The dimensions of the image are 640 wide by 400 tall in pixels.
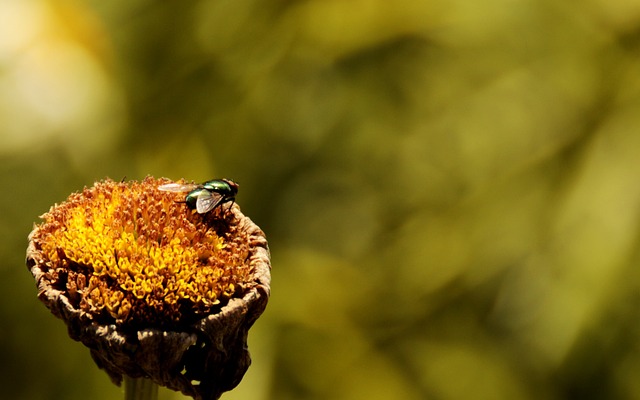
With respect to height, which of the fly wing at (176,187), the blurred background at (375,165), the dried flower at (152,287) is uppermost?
the fly wing at (176,187)

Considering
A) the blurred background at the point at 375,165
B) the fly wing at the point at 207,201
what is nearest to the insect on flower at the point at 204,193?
the fly wing at the point at 207,201

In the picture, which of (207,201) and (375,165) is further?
(375,165)

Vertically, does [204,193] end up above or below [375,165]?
above

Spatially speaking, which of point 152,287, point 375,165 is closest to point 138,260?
point 152,287

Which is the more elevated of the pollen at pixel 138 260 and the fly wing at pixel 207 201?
Result: the fly wing at pixel 207 201

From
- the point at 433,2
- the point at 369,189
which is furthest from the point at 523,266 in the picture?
the point at 433,2

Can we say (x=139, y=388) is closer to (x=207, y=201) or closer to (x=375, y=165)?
(x=207, y=201)

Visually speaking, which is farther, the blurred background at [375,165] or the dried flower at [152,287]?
the blurred background at [375,165]

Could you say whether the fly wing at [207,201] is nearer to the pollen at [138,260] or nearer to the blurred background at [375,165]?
the pollen at [138,260]
